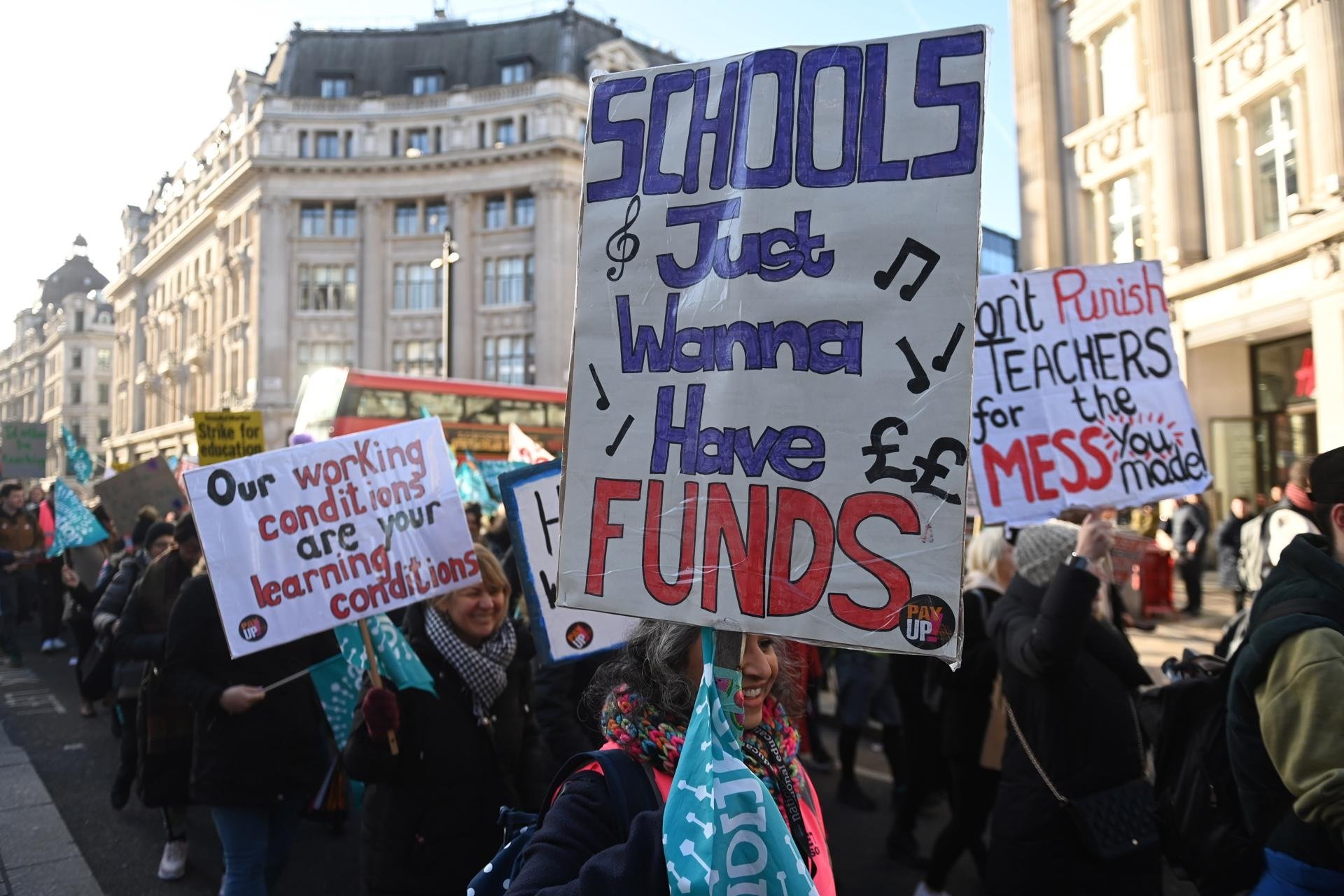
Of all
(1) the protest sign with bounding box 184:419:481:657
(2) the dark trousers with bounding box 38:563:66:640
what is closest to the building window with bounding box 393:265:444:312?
(2) the dark trousers with bounding box 38:563:66:640

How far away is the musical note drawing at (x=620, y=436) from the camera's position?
6.17 feet

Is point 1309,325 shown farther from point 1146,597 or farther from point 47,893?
point 47,893

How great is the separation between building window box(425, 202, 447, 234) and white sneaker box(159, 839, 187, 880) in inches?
1638

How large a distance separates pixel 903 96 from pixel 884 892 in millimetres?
4231

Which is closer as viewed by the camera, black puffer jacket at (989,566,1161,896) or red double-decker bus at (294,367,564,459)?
black puffer jacket at (989,566,1161,896)

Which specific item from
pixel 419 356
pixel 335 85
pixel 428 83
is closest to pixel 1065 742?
pixel 419 356

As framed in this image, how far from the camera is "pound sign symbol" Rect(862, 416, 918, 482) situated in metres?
1.67

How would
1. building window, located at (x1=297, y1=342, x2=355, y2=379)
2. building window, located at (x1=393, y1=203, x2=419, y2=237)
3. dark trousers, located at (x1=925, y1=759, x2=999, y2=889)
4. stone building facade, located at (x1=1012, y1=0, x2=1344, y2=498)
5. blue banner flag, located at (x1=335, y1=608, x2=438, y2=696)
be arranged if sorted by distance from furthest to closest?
building window, located at (x1=393, y1=203, x2=419, y2=237) < building window, located at (x1=297, y1=342, x2=355, y2=379) < stone building facade, located at (x1=1012, y1=0, x2=1344, y2=498) < dark trousers, located at (x1=925, y1=759, x2=999, y2=889) < blue banner flag, located at (x1=335, y1=608, x2=438, y2=696)

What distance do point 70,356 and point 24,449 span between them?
75.6m

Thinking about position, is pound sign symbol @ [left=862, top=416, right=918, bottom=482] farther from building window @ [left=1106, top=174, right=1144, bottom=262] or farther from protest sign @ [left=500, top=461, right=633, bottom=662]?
building window @ [left=1106, top=174, right=1144, bottom=262]

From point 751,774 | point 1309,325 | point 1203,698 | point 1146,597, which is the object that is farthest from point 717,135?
point 1309,325

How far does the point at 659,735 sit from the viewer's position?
1719 millimetres

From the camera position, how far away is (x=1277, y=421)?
15.7m

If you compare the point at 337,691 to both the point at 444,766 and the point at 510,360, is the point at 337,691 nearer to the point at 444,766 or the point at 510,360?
the point at 444,766
